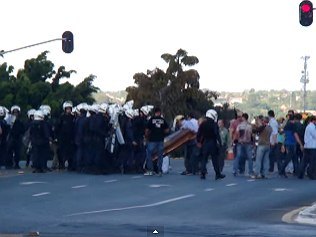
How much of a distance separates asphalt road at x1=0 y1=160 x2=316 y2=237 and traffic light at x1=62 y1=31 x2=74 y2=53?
61.5 ft

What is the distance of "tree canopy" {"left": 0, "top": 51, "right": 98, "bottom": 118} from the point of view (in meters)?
66.0

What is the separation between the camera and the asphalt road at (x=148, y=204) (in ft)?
52.6

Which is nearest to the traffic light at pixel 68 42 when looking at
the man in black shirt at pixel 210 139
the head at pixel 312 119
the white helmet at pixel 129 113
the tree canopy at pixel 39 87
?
the tree canopy at pixel 39 87

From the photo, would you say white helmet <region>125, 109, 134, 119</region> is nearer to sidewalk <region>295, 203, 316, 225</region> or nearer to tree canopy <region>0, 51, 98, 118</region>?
sidewalk <region>295, 203, 316, 225</region>

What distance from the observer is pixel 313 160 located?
2917cm

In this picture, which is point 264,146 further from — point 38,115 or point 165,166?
point 38,115

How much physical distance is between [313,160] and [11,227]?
14384 mm

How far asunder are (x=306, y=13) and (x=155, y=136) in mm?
4706

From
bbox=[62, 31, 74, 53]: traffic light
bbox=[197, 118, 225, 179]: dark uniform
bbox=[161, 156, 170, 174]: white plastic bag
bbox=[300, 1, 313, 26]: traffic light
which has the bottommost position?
bbox=[161, 156, 170, 174]: white plastic bag

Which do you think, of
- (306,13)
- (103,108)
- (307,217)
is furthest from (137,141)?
(307,217)

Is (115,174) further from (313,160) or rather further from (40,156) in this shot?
(313,160)

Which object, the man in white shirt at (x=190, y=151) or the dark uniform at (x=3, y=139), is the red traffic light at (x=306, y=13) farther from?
the dark uniform at (x=3, y=139)

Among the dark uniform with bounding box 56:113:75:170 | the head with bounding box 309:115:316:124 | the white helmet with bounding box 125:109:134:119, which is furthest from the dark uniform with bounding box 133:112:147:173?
the head with bounding box 309:115:316:124

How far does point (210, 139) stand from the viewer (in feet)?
91.0
